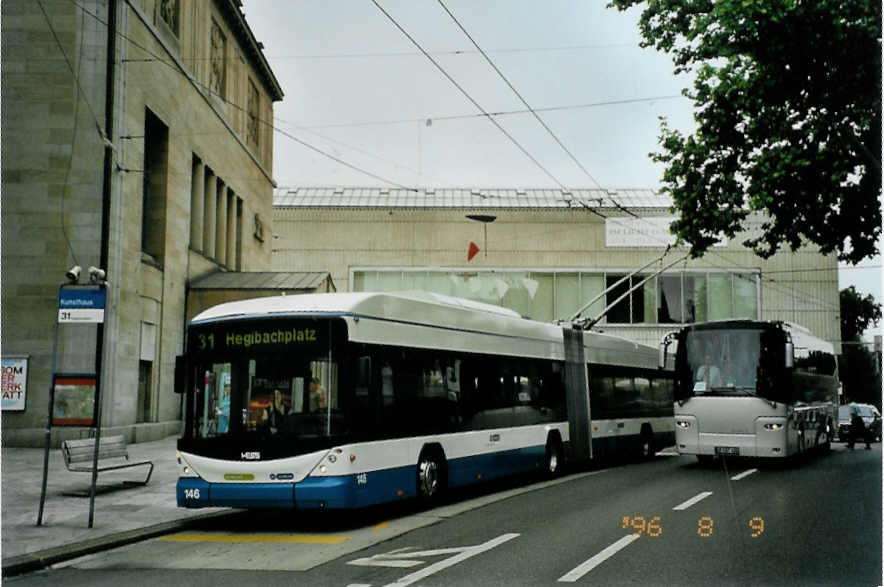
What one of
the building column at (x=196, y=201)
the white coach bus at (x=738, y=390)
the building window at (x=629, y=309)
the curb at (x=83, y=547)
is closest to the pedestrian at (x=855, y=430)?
the white coach bus at (x=738, y=390)

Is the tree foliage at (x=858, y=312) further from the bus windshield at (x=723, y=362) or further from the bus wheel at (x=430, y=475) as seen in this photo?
the bus wheel at (x=430, y=475)

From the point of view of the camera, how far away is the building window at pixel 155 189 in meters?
30.8

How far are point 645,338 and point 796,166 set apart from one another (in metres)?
34.1

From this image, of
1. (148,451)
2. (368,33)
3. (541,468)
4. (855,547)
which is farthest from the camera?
(148,451)

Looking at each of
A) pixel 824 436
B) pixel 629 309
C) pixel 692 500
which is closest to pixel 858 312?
pixel 629 309

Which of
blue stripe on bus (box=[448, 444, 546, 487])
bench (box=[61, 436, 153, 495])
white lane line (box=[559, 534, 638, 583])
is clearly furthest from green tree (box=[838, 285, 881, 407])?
white lane line (box=[559, 534, 638, 583])

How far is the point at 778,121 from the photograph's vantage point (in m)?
17.1

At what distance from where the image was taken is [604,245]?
170 ft

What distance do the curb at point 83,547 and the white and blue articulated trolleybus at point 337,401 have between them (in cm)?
54

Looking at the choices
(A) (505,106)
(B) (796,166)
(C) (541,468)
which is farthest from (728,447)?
(A) (505,106)

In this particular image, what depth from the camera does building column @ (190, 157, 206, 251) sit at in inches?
1383

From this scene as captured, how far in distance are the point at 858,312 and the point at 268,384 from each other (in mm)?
65771

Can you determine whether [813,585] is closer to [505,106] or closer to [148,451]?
[505,106]

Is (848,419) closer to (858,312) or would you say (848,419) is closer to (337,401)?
(858,312)
